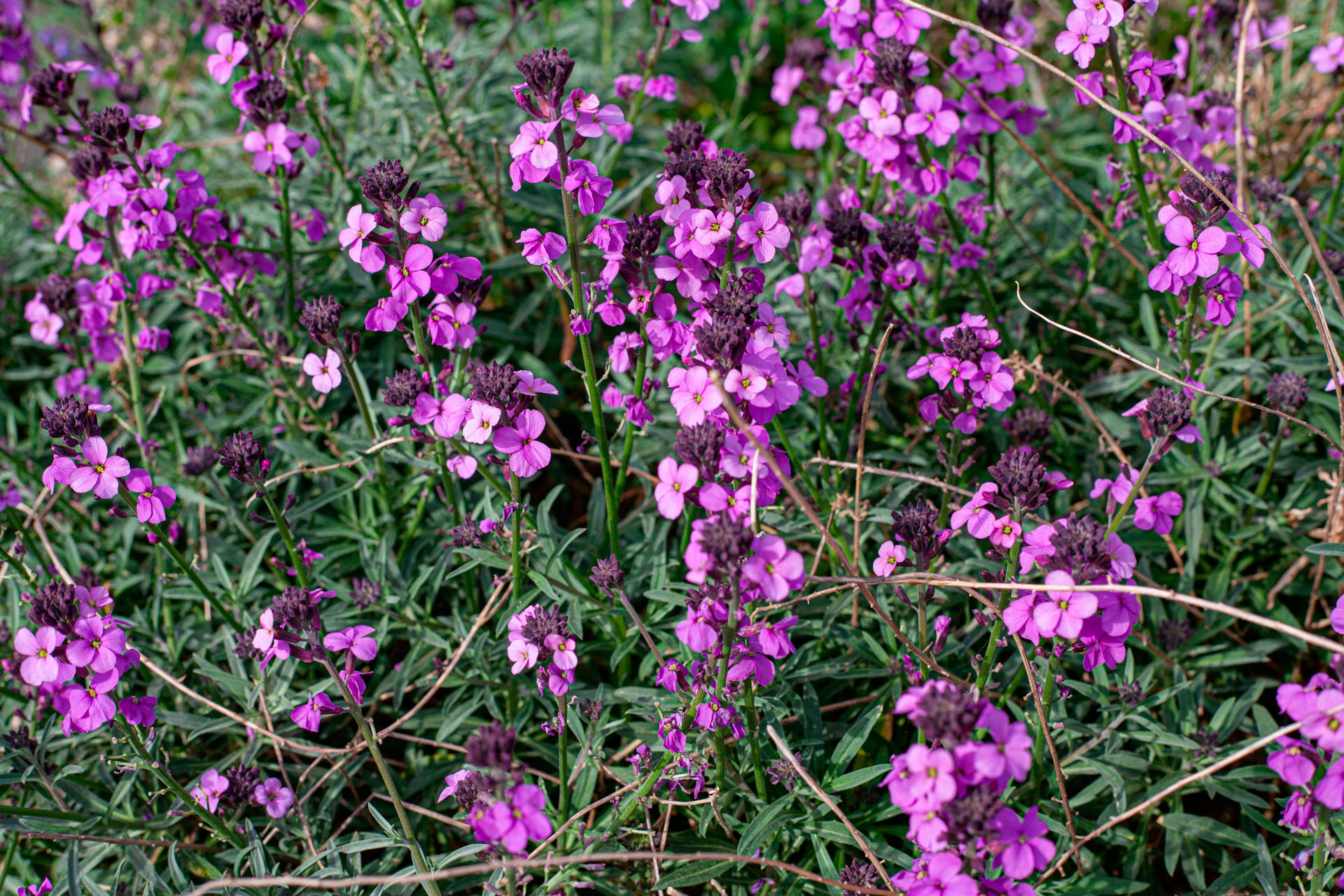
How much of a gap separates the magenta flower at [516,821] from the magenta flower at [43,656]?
1549mm

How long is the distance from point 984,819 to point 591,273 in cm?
334

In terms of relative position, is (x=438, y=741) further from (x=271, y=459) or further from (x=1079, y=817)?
(x=1079, y=817)

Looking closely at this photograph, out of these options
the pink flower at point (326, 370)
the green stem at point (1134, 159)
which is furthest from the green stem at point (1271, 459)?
the pink flower at point (326, 370)

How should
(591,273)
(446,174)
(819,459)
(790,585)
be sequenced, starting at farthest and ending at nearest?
1. (446,174)
2. (591,273)
3. (819,459)
4. (790,585)

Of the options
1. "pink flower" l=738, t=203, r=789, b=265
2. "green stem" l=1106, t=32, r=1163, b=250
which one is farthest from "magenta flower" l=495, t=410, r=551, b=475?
"green stem" l=1106, t=32, r=1163, b=250

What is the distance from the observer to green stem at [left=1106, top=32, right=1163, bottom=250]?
13.0ft

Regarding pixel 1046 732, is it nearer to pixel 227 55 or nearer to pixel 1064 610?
pixel 1064 610

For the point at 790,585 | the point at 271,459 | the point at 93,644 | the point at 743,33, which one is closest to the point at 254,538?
the point at 271,459

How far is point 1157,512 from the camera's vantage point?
11.1 ft

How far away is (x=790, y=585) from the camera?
2.54 meters

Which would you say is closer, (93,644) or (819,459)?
(93,644)

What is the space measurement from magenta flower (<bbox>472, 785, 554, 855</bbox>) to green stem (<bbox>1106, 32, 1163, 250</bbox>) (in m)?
3.38

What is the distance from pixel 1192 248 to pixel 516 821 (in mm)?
2830

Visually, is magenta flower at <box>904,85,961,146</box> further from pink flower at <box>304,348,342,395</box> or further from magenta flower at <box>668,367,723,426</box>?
pink flower at <box>304,348,342,395</box>
